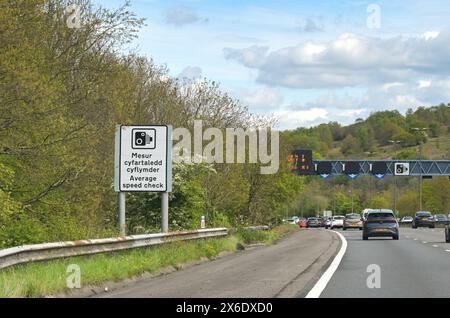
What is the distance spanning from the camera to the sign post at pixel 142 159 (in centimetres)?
2595

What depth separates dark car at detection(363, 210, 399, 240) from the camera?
46000 mm

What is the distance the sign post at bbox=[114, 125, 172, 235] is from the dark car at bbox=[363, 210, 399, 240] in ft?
72.2

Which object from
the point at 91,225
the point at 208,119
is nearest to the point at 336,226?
the point at 208,119

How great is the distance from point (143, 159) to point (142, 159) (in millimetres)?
29

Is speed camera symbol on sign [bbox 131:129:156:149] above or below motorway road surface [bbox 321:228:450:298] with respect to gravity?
above

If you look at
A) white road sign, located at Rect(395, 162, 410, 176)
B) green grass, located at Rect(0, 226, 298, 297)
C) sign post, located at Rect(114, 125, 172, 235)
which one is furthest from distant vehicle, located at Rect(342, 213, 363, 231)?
sign post, located at Rect(114, 125, 172, 235)

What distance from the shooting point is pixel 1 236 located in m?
23.4

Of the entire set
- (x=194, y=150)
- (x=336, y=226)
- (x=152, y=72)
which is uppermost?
(x=152, y=72)

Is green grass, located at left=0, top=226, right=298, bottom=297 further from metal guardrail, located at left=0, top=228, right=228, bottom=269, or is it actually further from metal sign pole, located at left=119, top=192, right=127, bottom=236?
metal sign pole, located at left=119, top=192, right=127, bottom=236

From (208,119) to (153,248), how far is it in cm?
2809

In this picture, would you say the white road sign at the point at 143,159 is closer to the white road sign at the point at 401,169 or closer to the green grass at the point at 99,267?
the green grass at the point at 99,267

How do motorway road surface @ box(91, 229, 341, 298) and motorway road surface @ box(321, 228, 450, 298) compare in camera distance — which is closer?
motorway road surface @ box(91, 229, 341, 298)

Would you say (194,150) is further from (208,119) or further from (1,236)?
(1,236)
